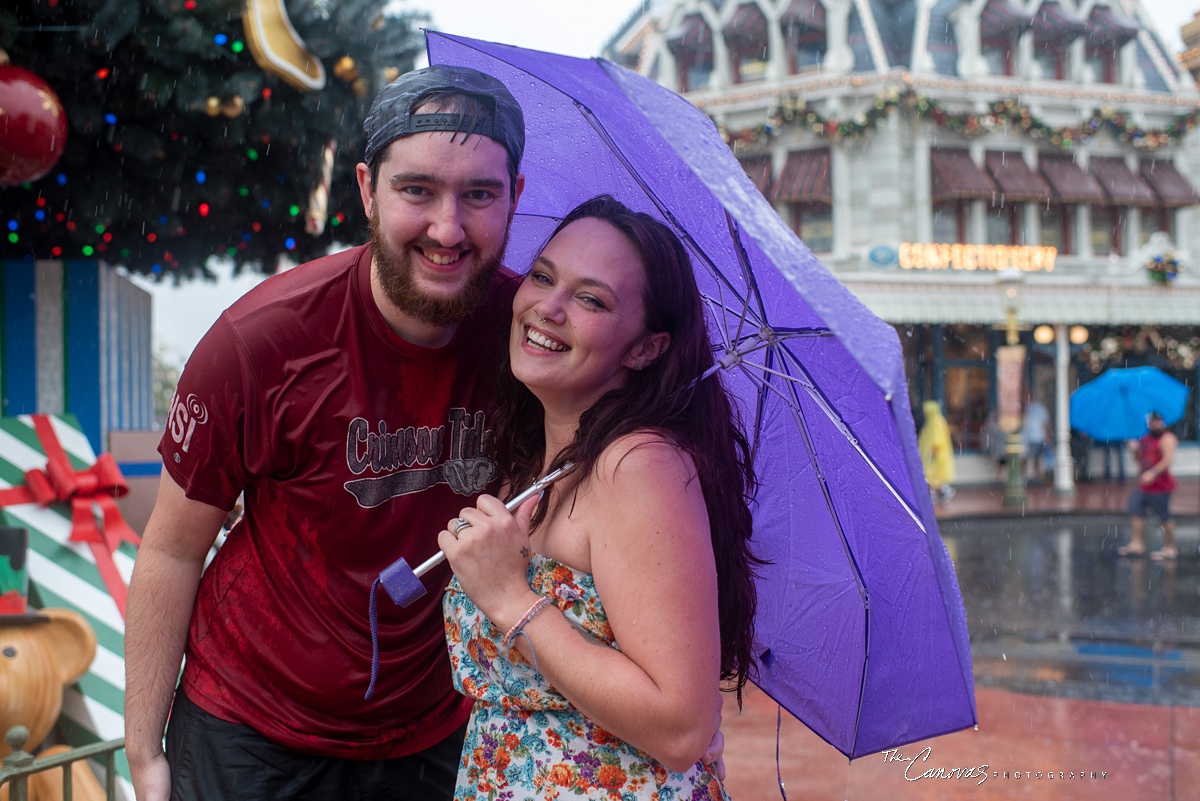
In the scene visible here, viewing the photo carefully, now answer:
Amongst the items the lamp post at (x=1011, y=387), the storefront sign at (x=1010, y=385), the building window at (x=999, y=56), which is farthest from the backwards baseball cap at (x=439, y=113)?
the building window at (x=999, y=56)

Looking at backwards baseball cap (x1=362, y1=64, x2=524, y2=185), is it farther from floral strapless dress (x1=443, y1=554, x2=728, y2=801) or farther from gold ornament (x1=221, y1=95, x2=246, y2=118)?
gold ornament (x1=221, y1=95, x2=246, y2=118)

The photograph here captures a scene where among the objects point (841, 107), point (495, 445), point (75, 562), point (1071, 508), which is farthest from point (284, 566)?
point (841, 107)

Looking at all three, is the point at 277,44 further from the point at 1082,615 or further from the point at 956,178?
the point at 956,178

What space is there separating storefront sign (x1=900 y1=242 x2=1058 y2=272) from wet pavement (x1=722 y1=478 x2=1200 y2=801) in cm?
1059

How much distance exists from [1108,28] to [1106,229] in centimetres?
449

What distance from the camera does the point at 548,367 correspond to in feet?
6.37

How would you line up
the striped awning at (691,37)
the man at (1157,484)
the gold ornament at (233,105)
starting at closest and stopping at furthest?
the gold ornament at (233,105), the man at (1157,484), the striped awning at (691,37)

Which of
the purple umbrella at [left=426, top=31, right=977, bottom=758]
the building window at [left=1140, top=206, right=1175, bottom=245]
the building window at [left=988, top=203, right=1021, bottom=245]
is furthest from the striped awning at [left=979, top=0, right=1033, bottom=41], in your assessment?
the purple umbrella at [left=426, top=31, right=977, bottom=758]

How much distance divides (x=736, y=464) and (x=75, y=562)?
2981 mm

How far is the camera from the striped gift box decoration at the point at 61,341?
561cm

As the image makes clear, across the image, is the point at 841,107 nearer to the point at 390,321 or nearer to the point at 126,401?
the point at 126,401

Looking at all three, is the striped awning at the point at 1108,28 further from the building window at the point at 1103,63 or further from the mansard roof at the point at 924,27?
the building window at the point at 1103,63

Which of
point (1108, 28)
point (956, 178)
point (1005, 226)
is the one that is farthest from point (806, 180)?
point (1108, 28)

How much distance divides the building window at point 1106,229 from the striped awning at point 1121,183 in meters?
0.54
